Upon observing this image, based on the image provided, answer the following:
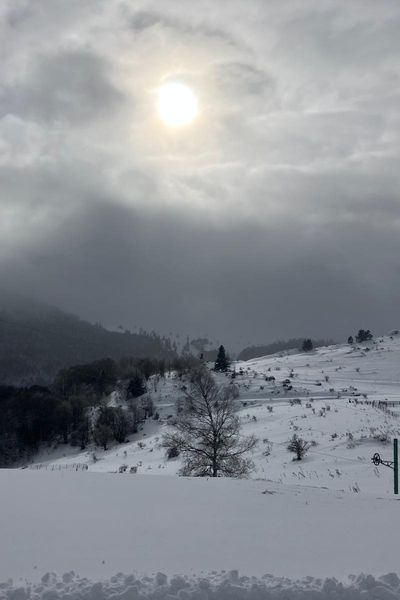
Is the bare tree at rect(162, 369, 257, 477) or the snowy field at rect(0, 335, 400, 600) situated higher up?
the snowy field at rect(0, 335, 400, 600)

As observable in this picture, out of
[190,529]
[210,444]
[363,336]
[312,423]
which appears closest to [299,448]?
[210,444]

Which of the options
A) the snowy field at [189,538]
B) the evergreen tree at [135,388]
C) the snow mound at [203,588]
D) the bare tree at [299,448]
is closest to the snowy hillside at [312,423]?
the bare tree at [299,448]

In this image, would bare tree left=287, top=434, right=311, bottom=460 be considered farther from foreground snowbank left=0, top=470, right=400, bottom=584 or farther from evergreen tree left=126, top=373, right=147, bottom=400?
evergreen tree left=126, top=373, right=147, bottom=400

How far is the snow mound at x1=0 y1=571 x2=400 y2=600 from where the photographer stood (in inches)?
253

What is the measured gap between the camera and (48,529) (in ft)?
29.3

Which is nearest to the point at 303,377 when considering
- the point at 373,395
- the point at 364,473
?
the point at 373,395

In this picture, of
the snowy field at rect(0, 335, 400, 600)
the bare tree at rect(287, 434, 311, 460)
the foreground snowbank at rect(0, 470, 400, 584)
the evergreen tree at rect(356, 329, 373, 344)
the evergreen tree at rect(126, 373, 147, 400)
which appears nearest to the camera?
the snowy field at rect(0, 335, 400, 600)

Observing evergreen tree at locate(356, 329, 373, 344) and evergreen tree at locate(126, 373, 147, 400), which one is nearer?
evergreen tree at locate(126, 373, 147, 400)

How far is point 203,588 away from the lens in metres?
6.64

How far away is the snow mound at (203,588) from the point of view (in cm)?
643

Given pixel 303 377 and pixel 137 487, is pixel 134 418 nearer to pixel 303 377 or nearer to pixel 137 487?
pixel 303 377

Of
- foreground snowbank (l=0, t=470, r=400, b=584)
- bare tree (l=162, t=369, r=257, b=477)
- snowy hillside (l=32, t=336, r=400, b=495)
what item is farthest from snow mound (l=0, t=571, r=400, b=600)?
bare tree (l=162, t=369, r=257, b=477)

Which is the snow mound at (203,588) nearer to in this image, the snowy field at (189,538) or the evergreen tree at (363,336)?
the snowy field at (189,538)

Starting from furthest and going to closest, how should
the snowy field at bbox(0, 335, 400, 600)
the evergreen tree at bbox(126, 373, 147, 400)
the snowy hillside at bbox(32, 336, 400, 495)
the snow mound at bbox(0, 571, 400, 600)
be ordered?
the evergreen tree at bbox(126, 373, 147, 400), the snowy hillside at bbox(32, 336, 400, 495), the snowy field at bbox(0, 335, 400, 600), the snow mound at bbox(0, 571, 400, 600)
